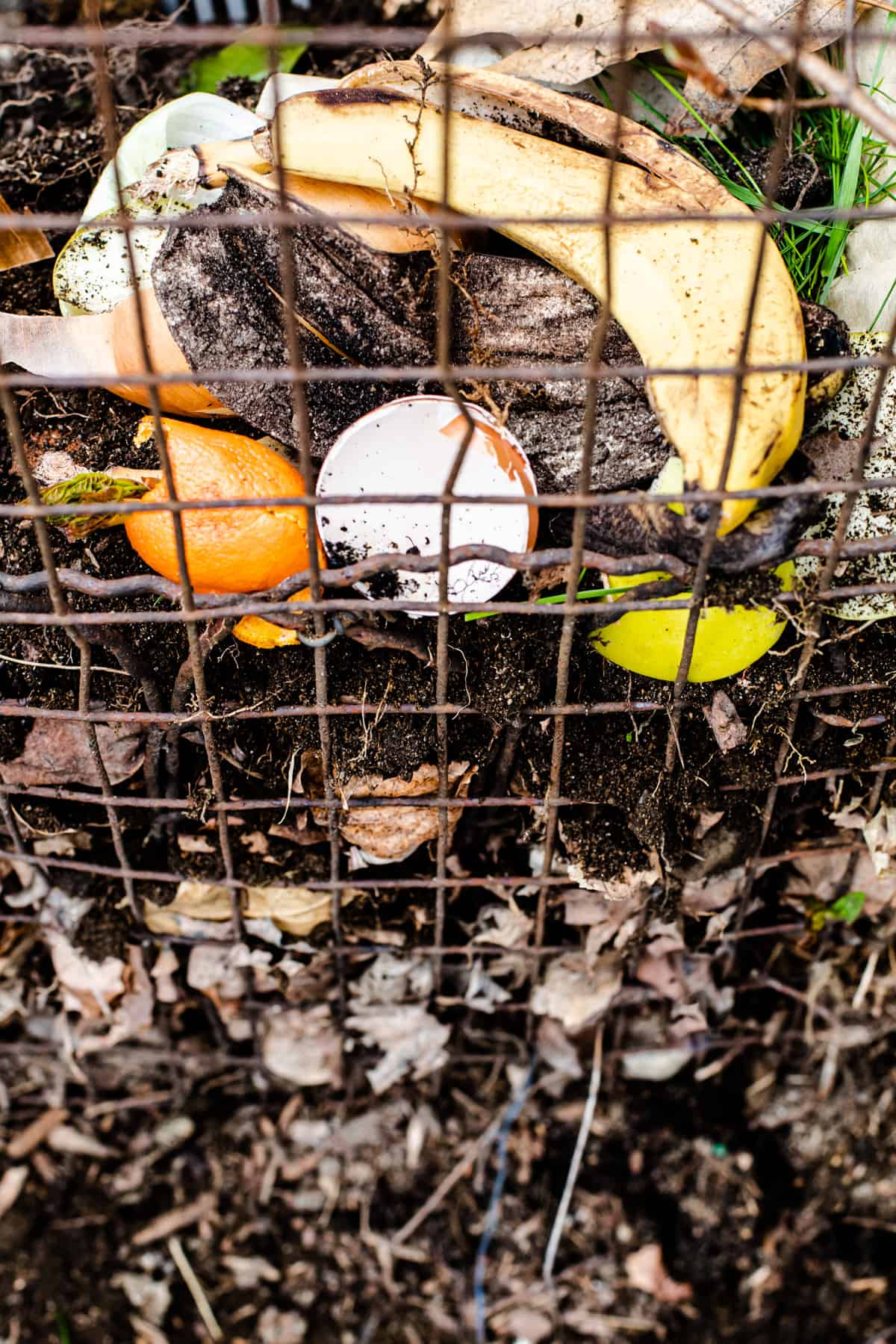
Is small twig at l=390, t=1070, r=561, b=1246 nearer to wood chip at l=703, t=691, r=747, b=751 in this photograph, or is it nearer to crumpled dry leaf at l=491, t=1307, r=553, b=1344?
crumpled dry leaf at l=491, t=1307, r=553, b=1344

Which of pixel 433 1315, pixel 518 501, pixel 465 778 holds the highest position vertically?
pixel 518 501

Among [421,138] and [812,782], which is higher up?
[421,138]

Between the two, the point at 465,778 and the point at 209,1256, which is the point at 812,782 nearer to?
the point at 465,778

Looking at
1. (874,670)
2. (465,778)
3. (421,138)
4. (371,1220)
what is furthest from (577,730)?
(371,1220)

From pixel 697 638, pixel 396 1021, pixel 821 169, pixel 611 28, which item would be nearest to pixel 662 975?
pixel 396 1021

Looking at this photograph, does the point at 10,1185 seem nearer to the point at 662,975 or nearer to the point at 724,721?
the point at 662,975

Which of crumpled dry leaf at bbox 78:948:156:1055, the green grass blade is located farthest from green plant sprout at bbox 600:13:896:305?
crumpled dry leaf at bbox 78:948:156:1055

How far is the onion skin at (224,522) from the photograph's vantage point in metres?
0.85

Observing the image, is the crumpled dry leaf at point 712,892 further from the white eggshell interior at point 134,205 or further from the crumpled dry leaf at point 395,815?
the white eggshell interior at point 134,205

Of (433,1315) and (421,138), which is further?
(433,1315)

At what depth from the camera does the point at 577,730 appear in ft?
3.31

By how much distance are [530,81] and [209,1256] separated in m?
1.48

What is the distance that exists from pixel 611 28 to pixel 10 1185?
156 cm

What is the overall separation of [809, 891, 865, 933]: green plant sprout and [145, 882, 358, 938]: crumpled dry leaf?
57 cm
